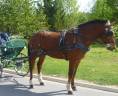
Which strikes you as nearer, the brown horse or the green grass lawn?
the brown horse

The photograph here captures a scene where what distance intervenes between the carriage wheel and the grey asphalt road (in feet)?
2.36

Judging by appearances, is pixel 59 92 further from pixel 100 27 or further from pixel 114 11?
pixel 114 11

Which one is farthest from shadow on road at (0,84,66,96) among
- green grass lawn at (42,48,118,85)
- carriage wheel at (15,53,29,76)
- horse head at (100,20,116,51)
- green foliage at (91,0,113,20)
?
green foliage at (91,0,113,20)

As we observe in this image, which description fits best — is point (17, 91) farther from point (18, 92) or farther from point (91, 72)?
point (91, 72)

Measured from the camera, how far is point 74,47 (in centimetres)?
1035

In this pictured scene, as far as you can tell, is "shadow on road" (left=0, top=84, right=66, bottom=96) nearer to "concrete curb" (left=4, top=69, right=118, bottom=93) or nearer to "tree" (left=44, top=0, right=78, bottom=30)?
"concrete curb" (left=4, top=69, right=118, bottom=93)

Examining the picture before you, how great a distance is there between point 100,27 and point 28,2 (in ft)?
98.9

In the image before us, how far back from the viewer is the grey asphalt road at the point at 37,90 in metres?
10.4

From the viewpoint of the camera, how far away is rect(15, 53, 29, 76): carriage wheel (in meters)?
12.9

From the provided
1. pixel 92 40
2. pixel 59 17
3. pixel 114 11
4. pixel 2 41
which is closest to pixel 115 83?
pixel 92 40

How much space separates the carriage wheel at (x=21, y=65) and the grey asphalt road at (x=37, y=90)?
2.36ft

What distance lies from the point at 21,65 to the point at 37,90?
255 cm

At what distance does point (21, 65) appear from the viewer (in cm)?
1332

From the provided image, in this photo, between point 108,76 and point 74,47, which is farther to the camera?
point 108,76
